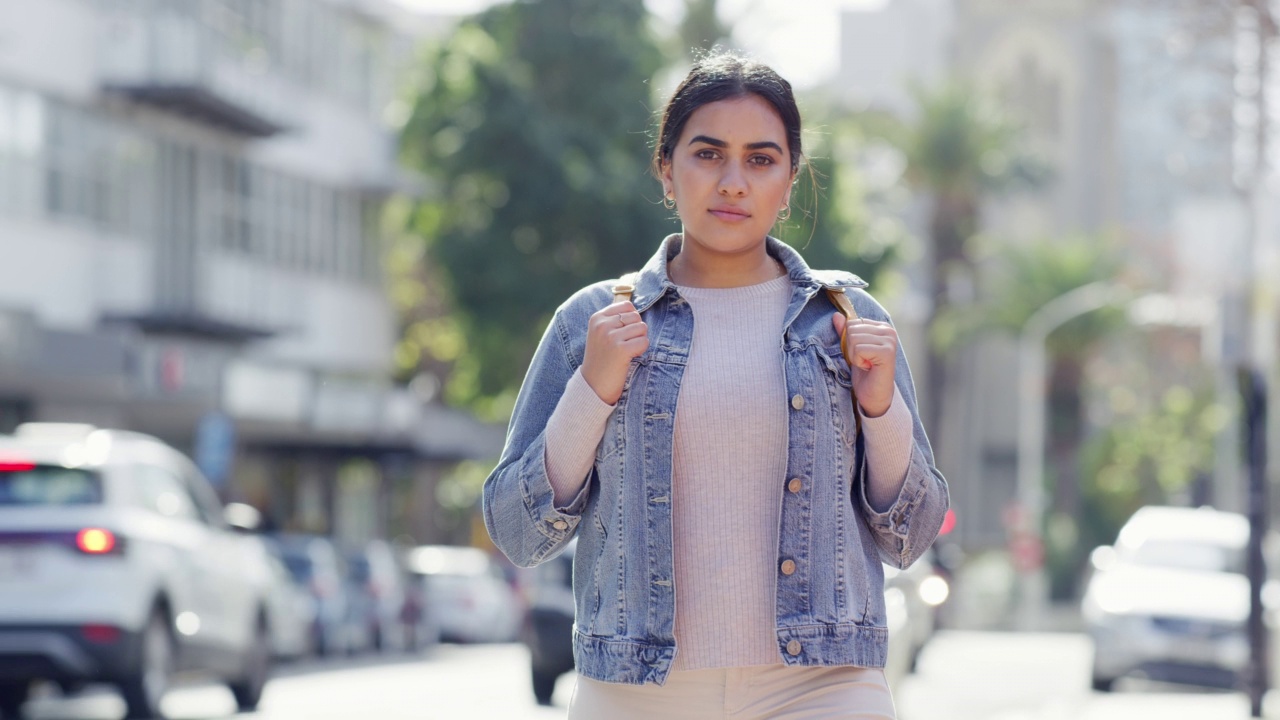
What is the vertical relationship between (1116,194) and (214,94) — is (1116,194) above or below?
above

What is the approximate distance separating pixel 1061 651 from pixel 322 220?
60.5 ft

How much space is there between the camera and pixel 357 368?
48.3m

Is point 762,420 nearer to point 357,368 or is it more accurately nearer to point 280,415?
point 280,415

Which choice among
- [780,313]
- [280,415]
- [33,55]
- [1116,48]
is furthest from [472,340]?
[780,313]

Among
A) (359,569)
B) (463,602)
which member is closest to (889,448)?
(359,569)

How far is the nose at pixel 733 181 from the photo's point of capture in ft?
13.4

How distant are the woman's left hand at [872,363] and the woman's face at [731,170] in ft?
0.85

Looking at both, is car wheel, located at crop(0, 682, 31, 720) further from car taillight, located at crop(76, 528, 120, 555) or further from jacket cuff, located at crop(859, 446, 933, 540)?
jacket cuff, located at crop(859, 446, 933, 540)

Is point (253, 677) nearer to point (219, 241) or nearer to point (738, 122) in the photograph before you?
point (738, 122)

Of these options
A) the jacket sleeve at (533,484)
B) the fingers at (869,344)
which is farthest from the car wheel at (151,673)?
the fingers at (869,344)

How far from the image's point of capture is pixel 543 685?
1722cm

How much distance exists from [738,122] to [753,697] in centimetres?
97

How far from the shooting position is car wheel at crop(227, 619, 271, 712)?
16.8 m

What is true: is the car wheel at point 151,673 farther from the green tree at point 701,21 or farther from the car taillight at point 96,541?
the green tree at point 701,21
